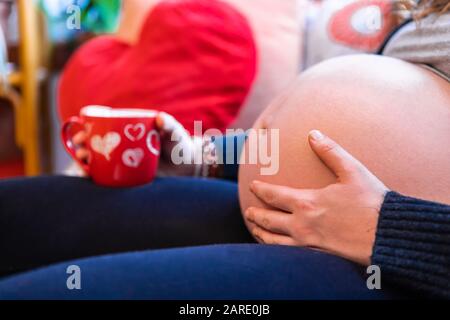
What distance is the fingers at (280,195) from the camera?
1.65 feet

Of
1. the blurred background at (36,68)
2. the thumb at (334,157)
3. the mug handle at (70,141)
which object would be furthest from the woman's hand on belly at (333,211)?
the blurred background at (36,68)

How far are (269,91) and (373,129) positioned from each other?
569 mm

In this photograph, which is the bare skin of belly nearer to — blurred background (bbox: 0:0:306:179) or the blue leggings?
the blue leggings

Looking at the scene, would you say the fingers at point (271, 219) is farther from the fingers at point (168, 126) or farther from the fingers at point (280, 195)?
the fingers at point (168, 126)

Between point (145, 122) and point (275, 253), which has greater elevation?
point (145, 122)

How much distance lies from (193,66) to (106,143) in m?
0.42

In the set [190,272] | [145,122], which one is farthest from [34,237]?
[190,272]

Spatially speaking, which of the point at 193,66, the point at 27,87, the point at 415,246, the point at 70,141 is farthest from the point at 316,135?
the point at 27,87

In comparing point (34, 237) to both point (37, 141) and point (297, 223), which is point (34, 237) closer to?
point (297, 223)

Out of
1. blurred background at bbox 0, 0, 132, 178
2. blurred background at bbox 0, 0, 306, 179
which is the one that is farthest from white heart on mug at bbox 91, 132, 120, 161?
blurred background at bbox 0, 0, 132, 178

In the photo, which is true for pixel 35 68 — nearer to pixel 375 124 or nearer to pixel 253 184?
pixel 253 184

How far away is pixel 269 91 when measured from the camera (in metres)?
1.06

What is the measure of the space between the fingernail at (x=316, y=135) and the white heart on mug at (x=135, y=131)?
0.90 feet
